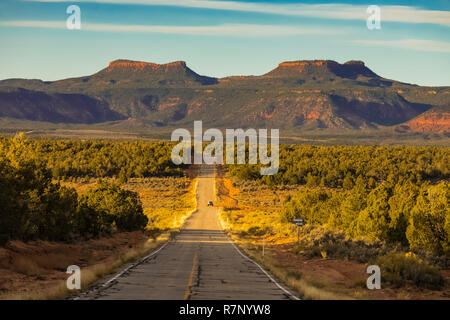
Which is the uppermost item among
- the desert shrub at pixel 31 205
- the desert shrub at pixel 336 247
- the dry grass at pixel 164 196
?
the desert shrub at pixel 31 205

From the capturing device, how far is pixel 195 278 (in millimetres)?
21250

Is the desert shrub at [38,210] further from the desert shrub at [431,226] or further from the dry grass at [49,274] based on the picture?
the desert shrub at [431,226]

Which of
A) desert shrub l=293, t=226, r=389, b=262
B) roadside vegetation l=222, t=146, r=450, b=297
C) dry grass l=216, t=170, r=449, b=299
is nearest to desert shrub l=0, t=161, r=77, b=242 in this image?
dry grass l=216, t=170, r=449, b=299

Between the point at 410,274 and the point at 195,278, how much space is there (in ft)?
27.5

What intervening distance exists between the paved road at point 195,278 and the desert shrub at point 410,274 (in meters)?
4.85

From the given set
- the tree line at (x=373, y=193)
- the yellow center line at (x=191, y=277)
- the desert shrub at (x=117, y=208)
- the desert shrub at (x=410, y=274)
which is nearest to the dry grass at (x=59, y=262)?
the desert shrub at (x=117, y=208)

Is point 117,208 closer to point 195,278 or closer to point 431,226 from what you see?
point 431,226

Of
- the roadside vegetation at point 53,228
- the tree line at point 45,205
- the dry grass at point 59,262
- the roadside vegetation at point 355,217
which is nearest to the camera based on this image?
the dry grass at point 59,262

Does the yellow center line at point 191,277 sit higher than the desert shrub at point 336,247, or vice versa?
the yellow center line at point 191,277

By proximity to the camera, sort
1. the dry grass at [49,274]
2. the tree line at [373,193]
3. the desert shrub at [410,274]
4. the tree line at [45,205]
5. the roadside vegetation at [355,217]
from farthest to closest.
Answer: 1. the tree line at [373,193]
2. the tree line at [45,205]
3. the roadside vegetation at [355,217]
4. the desert shrub at [410,274]
5. the dry grass at [49,274]

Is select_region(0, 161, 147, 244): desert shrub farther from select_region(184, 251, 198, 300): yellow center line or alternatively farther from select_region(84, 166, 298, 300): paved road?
select_region(184, 251, 198, 300): yellow center line

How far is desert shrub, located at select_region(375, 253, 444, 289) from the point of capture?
21.8 metres

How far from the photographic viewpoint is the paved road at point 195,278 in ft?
56.2
